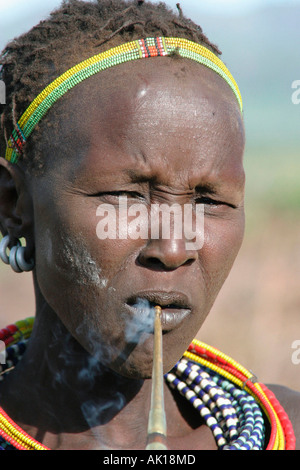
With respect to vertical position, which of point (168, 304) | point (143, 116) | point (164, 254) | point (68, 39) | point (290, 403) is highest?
point (68, 39)

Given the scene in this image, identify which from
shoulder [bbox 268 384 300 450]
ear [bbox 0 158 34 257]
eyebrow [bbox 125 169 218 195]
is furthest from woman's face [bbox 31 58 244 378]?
shoulder [bbox 268 384 300 450]

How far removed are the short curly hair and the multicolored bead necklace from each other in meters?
0.86

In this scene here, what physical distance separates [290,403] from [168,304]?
3.62 feet

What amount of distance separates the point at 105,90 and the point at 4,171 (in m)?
0.53

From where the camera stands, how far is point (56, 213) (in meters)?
2.40

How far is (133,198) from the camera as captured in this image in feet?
7.70

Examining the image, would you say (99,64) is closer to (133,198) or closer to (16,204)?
(133,198)

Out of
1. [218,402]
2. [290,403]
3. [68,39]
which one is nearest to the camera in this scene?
[68,39]

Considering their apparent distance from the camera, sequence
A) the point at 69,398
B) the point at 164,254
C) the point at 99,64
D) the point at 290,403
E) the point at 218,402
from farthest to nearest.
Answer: the point at 290,403
the point at 218,402
the point at 69,398
the point at 99,64
the point at 164,254

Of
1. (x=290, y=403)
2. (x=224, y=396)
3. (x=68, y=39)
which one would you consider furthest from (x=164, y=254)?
(x=290, y=403)

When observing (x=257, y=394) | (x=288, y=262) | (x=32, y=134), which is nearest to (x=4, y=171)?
(x=32, y=134)

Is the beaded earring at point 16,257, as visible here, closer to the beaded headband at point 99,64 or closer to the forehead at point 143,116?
the beaded headband at point 99,64

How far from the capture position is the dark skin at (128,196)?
230 cm

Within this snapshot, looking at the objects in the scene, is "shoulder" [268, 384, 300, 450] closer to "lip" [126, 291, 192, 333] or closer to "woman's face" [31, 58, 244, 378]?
"woman's face" [31, 58, 244, 378]
